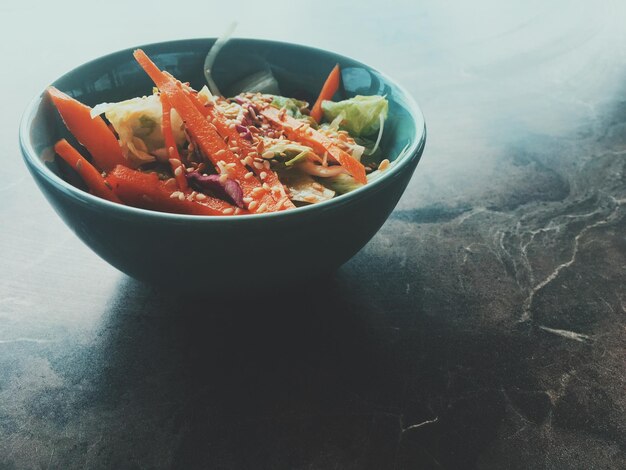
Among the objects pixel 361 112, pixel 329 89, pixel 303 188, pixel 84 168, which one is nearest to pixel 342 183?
pixel 303 188

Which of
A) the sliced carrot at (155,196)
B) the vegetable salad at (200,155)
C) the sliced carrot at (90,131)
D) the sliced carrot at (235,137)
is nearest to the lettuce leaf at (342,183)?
the vegetable salad at (200,155)

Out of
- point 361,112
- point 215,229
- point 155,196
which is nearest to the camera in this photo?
point 215,229

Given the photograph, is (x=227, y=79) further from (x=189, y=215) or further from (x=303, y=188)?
(x=189, y=215)

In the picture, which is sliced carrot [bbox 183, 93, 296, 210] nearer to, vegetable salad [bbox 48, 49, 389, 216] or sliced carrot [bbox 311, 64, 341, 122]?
vegetable salad [bbox 48, 49, 389, 216]

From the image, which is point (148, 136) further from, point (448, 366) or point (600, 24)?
point (600, 24)

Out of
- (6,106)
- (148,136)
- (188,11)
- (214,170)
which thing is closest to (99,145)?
(148,136)

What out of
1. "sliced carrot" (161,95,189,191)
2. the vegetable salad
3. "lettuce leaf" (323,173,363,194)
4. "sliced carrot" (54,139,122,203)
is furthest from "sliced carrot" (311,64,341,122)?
"sliced carrot" (54,139,122,203)

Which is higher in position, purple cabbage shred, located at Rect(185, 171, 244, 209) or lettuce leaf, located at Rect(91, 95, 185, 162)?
lettuce leaf, located at Rect(91, 95, 185, 162)
